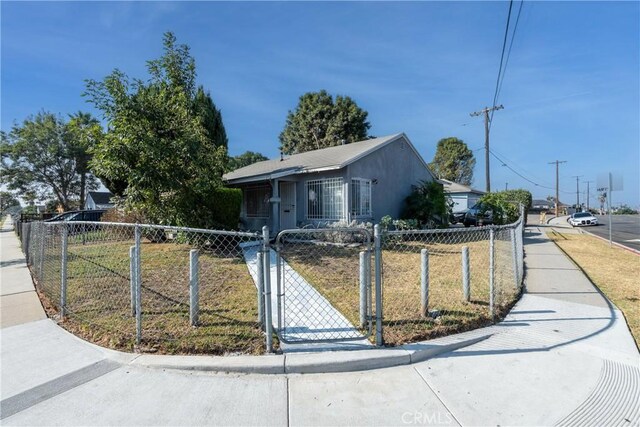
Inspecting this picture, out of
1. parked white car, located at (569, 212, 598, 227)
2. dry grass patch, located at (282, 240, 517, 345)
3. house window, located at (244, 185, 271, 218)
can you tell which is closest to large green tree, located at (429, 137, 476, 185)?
parked white car, located at (569, 212, 598, 227)

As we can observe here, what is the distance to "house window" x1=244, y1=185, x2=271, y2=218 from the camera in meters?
Answer: 15.2

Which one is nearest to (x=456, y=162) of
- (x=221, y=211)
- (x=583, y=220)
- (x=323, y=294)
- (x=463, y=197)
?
(x=463, y=197)

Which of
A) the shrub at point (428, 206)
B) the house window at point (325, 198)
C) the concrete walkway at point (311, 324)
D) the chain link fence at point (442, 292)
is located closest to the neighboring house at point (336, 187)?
the house window at point (325, 198)

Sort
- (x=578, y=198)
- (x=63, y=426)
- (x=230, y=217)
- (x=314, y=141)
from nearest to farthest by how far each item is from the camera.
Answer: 1. (x=63, y=426)
2. (x=230, y=217)
3. (x=314, y=141)
4. (x=578, y=198)

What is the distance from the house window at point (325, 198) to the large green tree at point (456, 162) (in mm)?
34113

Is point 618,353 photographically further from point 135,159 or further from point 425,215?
point 425,215

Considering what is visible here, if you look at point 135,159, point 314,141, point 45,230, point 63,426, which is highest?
point 314,141

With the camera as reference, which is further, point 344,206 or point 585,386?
point 344,206

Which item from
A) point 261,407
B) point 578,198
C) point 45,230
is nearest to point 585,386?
point 261,407

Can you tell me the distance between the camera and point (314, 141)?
30750 mm

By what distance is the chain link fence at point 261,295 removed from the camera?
12.2 ft

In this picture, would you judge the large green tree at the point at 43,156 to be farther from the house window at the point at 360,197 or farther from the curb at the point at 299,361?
the curb at the point at 299,361

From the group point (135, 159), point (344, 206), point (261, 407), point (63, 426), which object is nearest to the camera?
point (63, 426)

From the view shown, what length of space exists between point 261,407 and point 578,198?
86.4 metres
